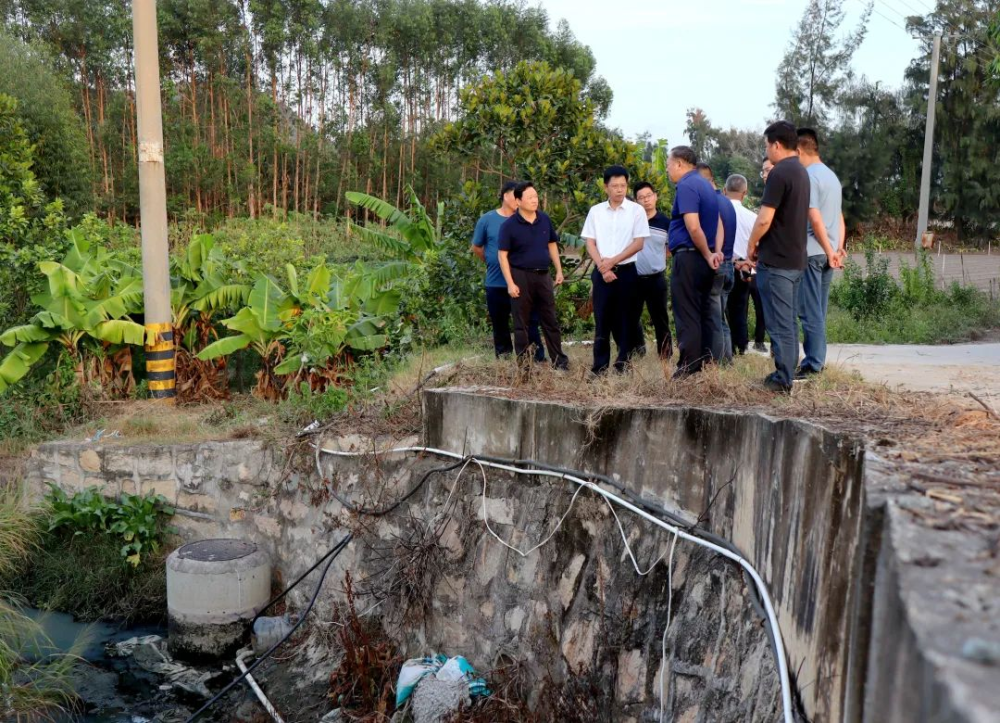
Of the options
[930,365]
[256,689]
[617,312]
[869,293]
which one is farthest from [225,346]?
[869,293]

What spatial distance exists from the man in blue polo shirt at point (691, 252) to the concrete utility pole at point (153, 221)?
6696mm

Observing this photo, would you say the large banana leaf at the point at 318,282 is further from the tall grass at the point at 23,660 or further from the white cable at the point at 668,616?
the white cable at the point at 668,616

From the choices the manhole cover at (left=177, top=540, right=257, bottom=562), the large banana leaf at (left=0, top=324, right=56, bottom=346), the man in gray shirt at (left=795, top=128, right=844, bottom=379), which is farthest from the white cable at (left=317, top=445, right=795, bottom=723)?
the large banana leaf at (left=0, top=324, right=56, bottom=346)

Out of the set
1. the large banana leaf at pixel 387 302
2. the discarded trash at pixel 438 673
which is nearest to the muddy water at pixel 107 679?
the discarded trash at pixel 438 673

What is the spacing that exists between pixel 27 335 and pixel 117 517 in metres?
3.05

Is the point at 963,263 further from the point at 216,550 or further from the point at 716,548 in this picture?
the point at 716,548

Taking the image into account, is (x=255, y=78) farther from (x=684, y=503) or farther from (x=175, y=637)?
(x=684, y=503)

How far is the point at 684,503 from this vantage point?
16.6 feet

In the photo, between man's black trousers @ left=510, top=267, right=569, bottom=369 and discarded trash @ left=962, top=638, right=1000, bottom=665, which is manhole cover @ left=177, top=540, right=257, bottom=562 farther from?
discarded trash @ left=962, top=638, right=1000, bottom=665

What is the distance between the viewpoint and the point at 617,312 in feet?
24.4

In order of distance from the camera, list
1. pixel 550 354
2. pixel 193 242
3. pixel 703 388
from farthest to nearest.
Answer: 1. pixel 193 242
2. pixel 550 354
3. pixel 703 388

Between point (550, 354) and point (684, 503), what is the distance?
3104 mm

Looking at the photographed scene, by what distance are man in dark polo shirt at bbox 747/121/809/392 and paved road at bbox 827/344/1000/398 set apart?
2.86 ft

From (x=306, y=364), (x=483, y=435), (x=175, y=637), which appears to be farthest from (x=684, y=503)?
(x=306, y=364)
